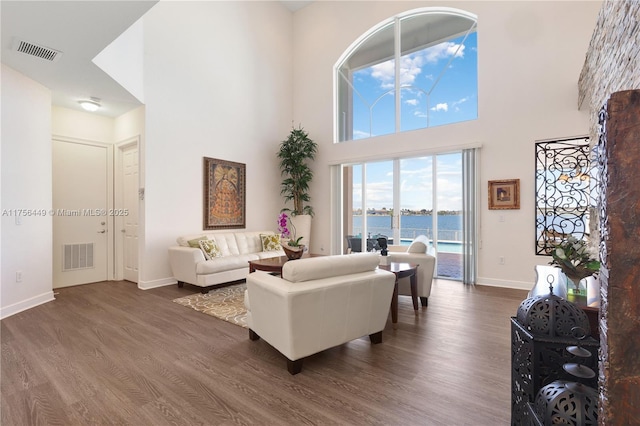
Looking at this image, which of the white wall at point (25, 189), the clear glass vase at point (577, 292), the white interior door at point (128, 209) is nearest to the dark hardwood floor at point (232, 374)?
the white wall at point (25, 189)

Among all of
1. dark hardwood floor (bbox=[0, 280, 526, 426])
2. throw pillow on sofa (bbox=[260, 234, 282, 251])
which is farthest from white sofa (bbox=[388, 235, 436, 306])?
throw pillow on sofa (bbox=[260, 234, 282, 251])

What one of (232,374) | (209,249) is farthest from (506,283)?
(209,249)

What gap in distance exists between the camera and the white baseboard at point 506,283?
4.76 m

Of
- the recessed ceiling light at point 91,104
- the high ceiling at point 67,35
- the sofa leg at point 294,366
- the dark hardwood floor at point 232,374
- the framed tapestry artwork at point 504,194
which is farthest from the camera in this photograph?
the framed tapestry artwork at point 504,194

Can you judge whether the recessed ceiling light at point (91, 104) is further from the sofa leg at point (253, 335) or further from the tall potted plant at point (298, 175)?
the sofa leg at point (253, 335)

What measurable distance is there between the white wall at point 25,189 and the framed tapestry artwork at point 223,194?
2213mm

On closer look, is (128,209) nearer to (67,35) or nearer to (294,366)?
(67,35)

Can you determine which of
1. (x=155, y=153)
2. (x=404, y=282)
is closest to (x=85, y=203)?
(x=155, y=153)

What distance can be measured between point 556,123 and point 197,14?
629 cm

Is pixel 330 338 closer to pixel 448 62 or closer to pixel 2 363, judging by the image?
pixel 2 363

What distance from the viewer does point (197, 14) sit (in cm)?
557

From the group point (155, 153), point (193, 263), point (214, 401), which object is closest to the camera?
point (214, 401)

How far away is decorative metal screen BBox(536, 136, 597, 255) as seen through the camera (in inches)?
175

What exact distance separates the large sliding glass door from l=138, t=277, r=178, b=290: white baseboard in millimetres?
3580
